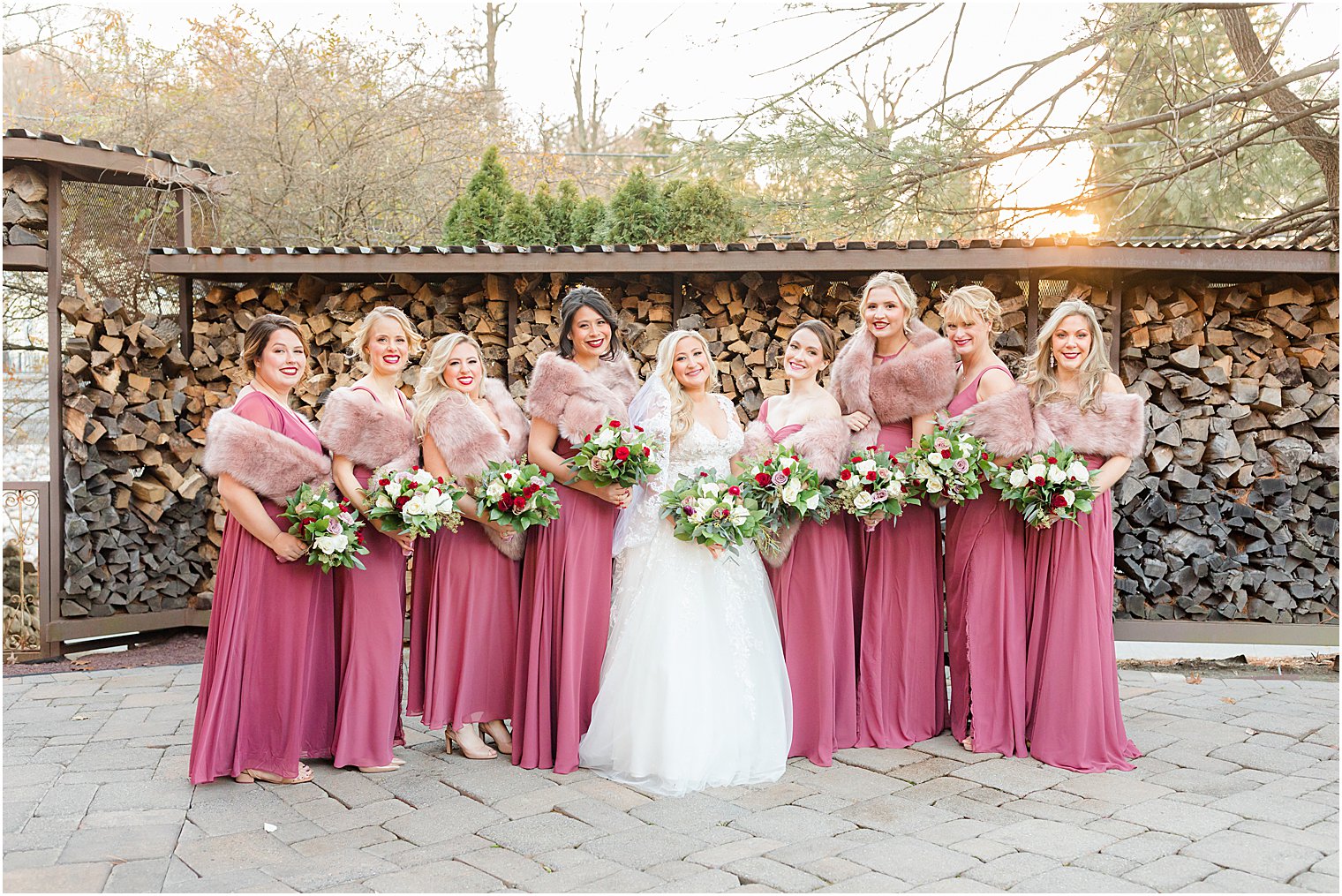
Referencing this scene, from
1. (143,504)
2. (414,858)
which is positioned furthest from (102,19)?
(414,858)

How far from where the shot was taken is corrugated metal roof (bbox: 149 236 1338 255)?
23.2ft

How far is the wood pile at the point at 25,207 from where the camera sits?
7.36 meters

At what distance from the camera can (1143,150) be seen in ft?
42.6

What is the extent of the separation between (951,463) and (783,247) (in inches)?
114

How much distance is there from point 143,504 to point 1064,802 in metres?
6.77

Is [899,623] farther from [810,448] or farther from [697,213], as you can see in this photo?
[697,213]

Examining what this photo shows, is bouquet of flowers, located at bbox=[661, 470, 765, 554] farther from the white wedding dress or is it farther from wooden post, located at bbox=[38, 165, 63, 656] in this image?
wooden post, located at bbox=[38, 165, 63, 656]

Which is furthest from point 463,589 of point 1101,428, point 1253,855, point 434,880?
point 1253,855

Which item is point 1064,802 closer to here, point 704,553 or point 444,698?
point 704,553

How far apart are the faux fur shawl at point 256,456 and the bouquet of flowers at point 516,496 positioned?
79cm

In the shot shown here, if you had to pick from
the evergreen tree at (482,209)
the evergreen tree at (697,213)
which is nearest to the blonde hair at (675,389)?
the evergreen tree at (697,213)

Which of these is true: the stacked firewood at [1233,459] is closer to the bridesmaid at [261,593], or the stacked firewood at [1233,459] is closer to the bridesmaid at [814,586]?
the bridesmaid at [814,586]

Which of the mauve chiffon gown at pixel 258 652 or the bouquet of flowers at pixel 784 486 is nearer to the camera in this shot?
the mauve chiffon gown at pixel 258 652

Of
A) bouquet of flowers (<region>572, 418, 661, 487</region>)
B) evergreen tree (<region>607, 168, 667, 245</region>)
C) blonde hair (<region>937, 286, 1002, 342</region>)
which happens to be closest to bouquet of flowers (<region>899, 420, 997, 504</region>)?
blonde hair (<region>937, 286, 1002, 342</region>)
